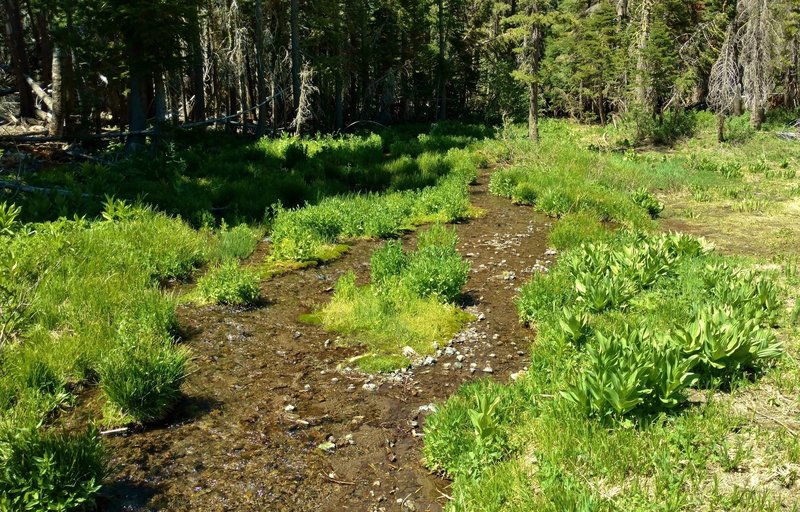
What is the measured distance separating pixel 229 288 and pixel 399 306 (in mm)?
2534

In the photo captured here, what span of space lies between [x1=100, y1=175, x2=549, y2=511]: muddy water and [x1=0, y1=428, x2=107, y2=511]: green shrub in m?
0.33

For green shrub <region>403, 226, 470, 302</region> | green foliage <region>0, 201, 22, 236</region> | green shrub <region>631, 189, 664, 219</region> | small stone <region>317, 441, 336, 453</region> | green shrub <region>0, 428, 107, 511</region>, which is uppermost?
green foliage <region>0, 201, 22, 236</region>

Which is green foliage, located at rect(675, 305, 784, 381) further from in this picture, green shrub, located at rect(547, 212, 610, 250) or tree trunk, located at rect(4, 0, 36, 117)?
tree trunk, located at rect(4, 0, 36, 117)

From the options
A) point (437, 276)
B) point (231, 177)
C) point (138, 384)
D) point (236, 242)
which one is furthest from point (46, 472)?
point (231, 177)

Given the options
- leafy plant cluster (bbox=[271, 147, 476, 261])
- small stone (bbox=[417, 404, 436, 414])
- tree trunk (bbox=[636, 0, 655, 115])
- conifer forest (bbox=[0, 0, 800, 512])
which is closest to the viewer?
conifer forest (bbox=[0, 0, 800, 512])

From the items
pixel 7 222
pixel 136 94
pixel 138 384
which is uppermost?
pixel 136 94

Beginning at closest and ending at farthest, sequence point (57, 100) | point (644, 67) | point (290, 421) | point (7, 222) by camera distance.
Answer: point (290, 421), point (7, 222), point (57, 100), point (644, 67)

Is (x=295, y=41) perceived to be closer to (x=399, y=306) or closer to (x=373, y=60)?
(x=373, y=60)

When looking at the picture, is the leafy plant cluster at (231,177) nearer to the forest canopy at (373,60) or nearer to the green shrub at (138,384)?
the forest canopy at (373,60)

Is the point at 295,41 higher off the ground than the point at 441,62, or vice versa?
the point at 441,62

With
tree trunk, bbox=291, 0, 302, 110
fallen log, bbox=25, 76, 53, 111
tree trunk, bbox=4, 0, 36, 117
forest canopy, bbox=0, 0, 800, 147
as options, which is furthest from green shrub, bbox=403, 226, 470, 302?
tree trunk, bbox=4, 0, 36, 117

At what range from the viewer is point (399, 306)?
7.71 metres

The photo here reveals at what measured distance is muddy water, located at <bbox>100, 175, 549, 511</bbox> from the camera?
14.7ft

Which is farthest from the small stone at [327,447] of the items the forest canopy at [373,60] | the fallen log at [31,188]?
the forest canopy at [373,60]
